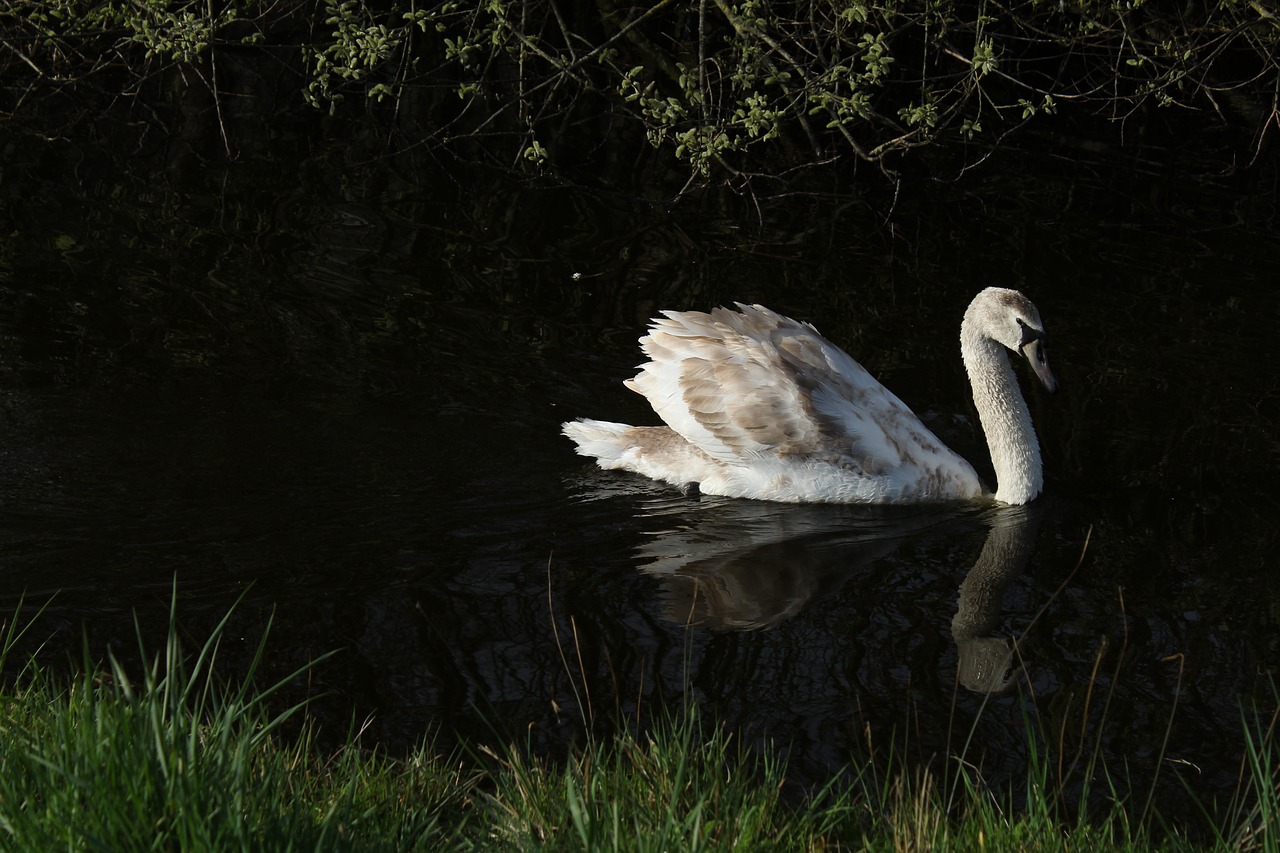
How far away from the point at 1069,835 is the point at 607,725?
1.73m

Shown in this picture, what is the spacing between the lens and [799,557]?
22.0 feet

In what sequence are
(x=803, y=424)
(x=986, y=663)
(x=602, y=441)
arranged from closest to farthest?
1. (x=986, y=663)
2. (x=803, y=424)
3. (x=602, y=441)

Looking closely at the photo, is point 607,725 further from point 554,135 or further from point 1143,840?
point 554,135

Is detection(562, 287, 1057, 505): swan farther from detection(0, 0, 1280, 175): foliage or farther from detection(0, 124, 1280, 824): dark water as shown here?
detection(0, 0, 1280, 175): foliage

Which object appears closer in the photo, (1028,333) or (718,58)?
(1028,333)

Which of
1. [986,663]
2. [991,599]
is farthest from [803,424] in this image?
[986,663]

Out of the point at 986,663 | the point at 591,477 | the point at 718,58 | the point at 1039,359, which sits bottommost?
the point at 986,663

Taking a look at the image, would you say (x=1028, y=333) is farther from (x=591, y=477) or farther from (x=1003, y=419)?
(x=591, y=477)

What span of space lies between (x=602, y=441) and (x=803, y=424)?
102 cm

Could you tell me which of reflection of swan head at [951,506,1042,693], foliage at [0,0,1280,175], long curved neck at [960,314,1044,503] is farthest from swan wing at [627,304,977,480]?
foliage at [0,0,1280,175]

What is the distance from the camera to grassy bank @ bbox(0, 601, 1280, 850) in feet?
9.91

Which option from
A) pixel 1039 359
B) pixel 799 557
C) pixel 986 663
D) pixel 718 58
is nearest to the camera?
pixel 986 663

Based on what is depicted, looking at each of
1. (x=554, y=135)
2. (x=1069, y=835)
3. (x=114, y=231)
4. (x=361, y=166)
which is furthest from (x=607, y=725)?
(x=554, y=135)

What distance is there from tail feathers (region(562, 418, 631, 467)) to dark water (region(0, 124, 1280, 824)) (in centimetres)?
13
